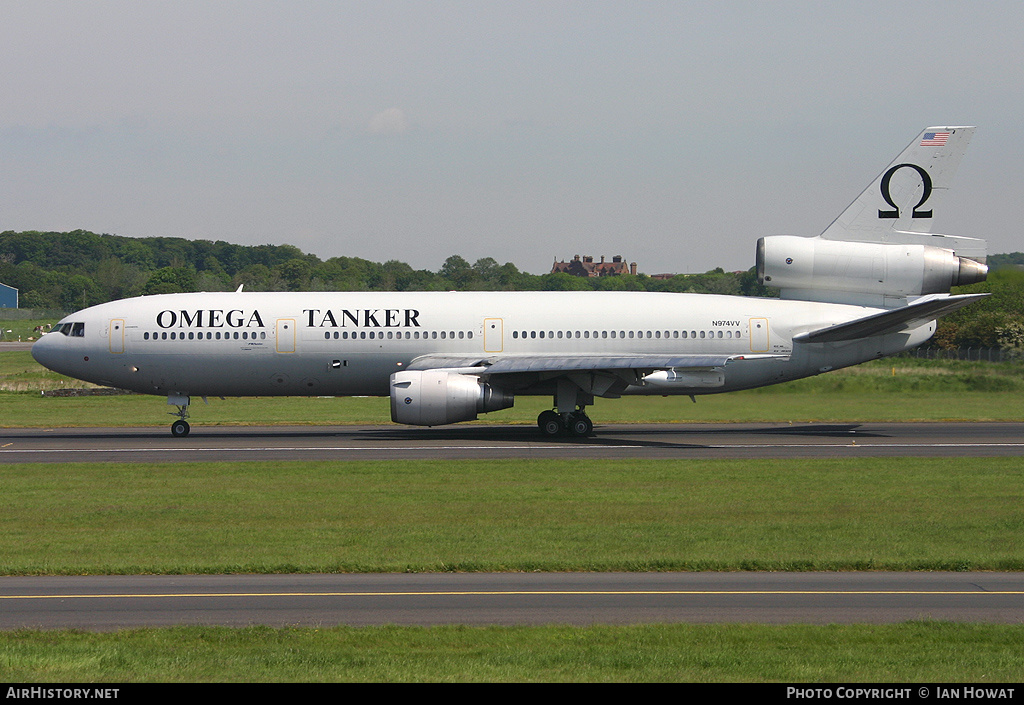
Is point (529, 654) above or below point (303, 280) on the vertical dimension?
below

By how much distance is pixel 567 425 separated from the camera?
122ft

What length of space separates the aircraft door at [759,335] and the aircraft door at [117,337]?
915 inches

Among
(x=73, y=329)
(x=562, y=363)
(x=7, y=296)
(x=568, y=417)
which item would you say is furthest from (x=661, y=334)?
(x=7, y=296)

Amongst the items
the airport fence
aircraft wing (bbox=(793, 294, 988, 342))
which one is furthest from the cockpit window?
the airport fence

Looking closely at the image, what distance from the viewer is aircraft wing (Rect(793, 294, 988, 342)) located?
35.3m

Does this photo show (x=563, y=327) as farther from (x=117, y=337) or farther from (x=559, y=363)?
(x=117, y=337)

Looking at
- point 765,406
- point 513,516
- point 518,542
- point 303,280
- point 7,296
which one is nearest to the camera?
point 518,542

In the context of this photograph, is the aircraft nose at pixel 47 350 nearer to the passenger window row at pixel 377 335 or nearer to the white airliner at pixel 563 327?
the white airliner at pixel 563 327

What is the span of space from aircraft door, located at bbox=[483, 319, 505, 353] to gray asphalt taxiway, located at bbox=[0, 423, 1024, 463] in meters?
3.21

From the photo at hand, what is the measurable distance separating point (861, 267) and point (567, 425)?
12648 millimetres

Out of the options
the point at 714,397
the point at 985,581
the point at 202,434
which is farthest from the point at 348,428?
the point at 985,581

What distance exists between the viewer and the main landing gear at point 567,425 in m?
37.0

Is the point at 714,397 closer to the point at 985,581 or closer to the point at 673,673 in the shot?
the point at 985,581

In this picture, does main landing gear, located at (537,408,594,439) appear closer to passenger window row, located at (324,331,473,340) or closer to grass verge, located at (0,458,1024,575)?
passenger window row, located at (324,331,473,340)
